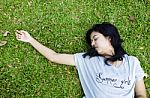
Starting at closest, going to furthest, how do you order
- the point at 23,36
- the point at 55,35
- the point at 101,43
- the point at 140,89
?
the point at 101,43
the point at 140,89
the point at 23,36
the point at 55,35

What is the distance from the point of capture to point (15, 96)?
5.28 meters

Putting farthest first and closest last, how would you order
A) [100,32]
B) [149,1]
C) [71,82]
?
[149,1] → [71,82] → [100,32]

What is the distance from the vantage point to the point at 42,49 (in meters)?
5.23

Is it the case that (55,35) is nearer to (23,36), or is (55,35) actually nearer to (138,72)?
(23,36)

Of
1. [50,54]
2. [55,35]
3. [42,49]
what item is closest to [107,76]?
[50,54]

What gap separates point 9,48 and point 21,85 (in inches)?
23.5

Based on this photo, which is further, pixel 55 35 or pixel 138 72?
pixel 55 35

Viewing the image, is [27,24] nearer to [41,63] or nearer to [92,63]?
[41,63]

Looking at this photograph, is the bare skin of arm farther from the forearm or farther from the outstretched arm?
the forearm

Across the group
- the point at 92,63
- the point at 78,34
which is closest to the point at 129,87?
the point at 92,63

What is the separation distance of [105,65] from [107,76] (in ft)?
0.54

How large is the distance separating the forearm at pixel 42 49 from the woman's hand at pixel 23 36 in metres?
0.06

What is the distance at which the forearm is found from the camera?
5.20 m

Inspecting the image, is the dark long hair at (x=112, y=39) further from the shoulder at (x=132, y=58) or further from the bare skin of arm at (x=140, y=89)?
the bare skin of arm at (x=140, y=89)
